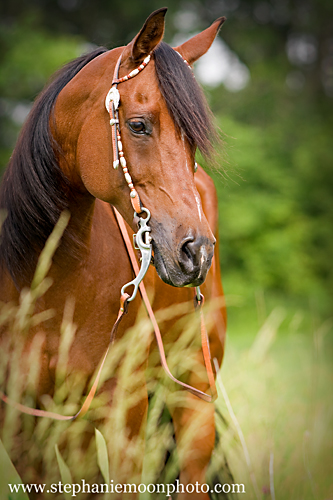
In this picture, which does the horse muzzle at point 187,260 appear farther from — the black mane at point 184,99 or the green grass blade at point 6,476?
the green grass blade at point 6,476

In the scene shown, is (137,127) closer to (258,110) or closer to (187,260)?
(187,260)

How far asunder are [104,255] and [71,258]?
0.18 meters

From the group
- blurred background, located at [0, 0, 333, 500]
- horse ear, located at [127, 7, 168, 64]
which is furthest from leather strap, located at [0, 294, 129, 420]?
blurred background, located at [0, 0, 333, 500]

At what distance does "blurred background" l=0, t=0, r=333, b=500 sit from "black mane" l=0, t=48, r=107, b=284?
20.2 feet

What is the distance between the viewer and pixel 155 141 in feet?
5.76

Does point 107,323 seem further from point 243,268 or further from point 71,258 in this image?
point 243,268

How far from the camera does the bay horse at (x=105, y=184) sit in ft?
5.66

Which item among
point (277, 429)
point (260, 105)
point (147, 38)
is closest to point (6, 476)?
point (277, 429)

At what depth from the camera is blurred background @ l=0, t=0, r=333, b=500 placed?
31.3 feet

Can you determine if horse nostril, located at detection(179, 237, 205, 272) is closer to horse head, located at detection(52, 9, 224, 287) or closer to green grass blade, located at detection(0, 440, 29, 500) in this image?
horse head, located at detection(52, 9, 224, 287)

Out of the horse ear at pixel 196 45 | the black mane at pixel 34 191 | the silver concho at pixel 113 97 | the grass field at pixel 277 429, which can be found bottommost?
the grass field at pixel 277 429

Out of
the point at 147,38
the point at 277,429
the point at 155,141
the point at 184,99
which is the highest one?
the point at 147,38

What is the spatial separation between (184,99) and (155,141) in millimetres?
209

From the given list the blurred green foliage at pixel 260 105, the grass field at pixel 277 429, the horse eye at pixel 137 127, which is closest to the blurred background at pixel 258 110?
the blurred green foliage at pixel 260 105
